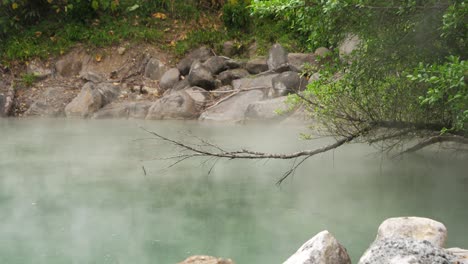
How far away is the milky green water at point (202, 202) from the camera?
164 inches

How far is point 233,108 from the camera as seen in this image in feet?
36.3

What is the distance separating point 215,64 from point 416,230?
954 centimetres

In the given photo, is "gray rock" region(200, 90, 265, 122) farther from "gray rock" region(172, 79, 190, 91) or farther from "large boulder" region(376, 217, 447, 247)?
"large boulder" region(376, 217, 447, 247)

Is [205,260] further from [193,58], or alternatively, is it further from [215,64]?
[193,58]

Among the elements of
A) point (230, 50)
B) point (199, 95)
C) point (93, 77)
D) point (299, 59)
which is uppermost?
point (230, 50)

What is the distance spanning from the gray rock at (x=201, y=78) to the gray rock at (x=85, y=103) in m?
2.10

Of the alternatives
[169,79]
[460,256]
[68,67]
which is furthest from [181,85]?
[460,256]

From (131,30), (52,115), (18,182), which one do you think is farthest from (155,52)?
(18,182)

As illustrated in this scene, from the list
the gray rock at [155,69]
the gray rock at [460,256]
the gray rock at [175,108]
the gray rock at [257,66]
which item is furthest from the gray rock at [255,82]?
the gray rock at [460,256]

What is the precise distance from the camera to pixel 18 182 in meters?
6.18

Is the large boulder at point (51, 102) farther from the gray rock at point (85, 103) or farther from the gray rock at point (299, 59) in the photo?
the gray rock at point (299, 59)

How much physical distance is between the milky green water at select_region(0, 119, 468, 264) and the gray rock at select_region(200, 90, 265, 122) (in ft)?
8.38

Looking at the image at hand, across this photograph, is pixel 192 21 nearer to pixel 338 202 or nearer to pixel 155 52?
pixel 155 52

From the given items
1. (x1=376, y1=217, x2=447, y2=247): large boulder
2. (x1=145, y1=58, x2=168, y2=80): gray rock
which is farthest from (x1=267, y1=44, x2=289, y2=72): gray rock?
(x1=376, y1=217, x2=447, y2=247): large boulder
